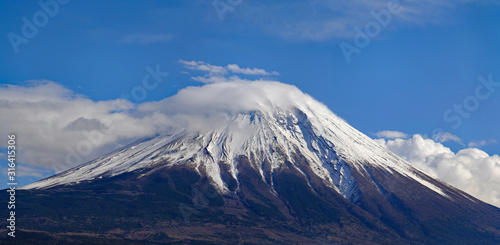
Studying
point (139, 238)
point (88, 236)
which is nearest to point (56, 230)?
point (88, 236)

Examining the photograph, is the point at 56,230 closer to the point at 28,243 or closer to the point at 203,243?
the point at 28,243

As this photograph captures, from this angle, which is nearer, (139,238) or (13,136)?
(13,136)

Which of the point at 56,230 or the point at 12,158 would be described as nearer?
the point at 12,158

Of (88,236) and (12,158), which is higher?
(12,158)

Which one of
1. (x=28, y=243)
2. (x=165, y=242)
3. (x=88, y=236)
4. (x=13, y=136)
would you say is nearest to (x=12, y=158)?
(x=13, y=136)

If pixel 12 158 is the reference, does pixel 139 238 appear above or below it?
below

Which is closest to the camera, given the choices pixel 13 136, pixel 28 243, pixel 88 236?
pixel 13 136

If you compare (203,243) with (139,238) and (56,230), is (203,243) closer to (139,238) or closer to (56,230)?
(139,238)

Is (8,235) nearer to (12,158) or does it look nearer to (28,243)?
(28,243)

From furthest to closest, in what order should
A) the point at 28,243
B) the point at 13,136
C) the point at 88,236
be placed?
1. the point at 88,236
2. the point at 28,243
3. the point at 13,136
